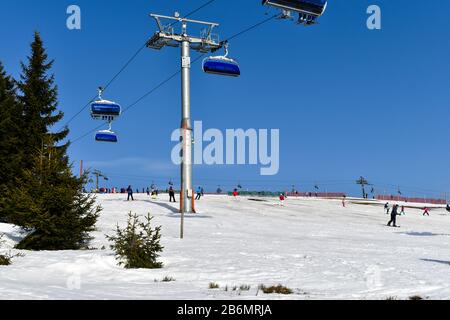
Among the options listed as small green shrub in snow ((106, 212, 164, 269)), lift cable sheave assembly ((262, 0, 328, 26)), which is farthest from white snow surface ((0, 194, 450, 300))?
lift cable sheave assembly ((262, 0, 328, 26))

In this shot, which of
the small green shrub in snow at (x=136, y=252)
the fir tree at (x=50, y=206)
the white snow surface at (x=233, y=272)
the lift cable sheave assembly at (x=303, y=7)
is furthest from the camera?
the lift cable sheave assembly at (x=303, y=7)

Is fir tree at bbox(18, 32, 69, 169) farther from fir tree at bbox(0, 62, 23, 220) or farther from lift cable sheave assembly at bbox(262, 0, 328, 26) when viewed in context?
lift cable sheave assembly at bbox(262, 0, 328, 26)

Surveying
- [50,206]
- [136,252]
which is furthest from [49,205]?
[136,252]

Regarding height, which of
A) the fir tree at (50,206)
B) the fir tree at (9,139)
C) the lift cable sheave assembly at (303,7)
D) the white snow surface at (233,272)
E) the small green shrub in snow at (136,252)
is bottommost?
the white snow surface at (233,272)

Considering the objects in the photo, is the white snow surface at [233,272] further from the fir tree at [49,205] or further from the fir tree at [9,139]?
the fir tree at [9,139]

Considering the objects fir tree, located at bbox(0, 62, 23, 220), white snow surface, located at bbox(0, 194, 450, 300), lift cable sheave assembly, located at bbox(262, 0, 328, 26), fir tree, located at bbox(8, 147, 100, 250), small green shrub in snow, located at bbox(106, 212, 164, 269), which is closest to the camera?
Answer: white snow surface, located at bbox(0, 194, 450, 300)

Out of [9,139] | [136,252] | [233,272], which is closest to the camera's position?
[233,272]

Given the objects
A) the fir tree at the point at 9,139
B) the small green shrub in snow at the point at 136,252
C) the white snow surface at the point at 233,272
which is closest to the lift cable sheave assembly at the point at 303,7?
the white snow surface at the point at 233,272

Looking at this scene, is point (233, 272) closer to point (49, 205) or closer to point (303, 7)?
point (49, 205)

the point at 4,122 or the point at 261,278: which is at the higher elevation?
the point at 4,122

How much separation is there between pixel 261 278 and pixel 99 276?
3890 mm

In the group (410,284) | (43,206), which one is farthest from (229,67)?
(410,284)

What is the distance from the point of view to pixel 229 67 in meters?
33.6
